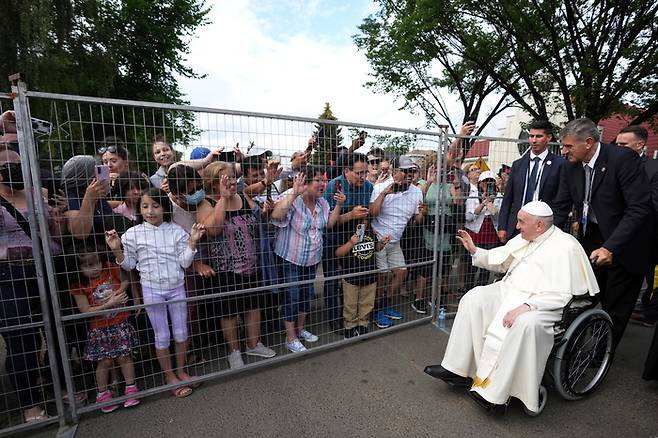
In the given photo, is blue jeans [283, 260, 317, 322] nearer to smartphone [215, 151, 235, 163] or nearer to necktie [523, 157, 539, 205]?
smartphone [215, 151, 235, 163]

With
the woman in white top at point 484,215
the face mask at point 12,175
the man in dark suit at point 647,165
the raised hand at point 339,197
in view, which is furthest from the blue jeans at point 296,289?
the man in dark suit at point 647,165

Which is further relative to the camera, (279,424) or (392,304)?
(392,304)

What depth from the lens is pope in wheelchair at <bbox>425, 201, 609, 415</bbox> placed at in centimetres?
231

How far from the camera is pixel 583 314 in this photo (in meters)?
2.55

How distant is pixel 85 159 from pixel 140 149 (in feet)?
1.14

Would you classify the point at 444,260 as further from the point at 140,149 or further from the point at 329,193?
the point at 140,149

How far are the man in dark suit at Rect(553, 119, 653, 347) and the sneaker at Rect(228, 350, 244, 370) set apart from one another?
313 centimetres

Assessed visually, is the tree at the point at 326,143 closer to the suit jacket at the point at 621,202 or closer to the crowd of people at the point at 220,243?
the crowd of people at the point at 220,243

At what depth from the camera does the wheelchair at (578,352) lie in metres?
2.45

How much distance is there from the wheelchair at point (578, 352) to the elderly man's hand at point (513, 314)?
0.23 m

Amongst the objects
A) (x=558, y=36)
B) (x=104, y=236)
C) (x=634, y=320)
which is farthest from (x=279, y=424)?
(x=558, y=36)

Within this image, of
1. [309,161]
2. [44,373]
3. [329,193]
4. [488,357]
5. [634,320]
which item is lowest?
[634,320]

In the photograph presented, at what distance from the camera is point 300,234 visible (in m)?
3.21

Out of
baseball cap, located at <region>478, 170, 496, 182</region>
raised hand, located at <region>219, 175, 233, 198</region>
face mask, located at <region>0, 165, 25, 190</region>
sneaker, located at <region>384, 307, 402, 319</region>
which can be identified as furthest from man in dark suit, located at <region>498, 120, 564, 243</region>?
face mask, located at <region>0, 165, 25, 190</region>
